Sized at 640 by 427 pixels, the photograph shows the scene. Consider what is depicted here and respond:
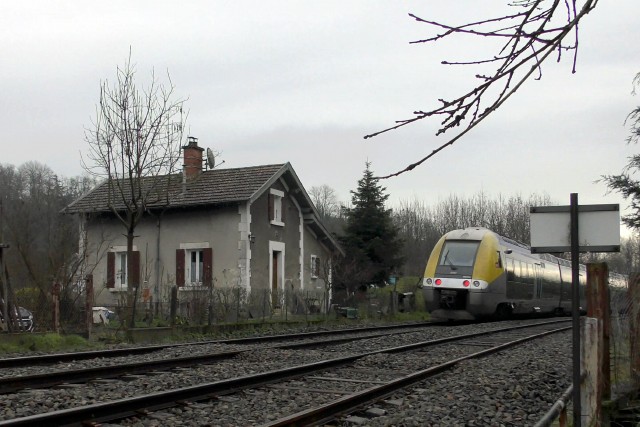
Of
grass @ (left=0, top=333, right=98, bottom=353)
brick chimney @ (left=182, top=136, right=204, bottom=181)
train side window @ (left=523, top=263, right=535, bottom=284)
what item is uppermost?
brick chimney @ (left=182, top=136, right=204, bottom=181)

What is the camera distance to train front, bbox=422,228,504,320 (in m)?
23.8

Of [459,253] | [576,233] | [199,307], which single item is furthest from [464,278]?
[576,233]

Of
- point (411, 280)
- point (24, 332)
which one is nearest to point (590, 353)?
point (24, 332)

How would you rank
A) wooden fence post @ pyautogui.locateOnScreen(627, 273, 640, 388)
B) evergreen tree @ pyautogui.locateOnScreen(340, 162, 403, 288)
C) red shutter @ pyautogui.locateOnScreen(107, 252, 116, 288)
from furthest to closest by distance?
1. evergreen tree @ pyautogui.locateOnScreen(340, 162, 403, 288)
2. red shutter @ pyautogui.locateOnScreen(107, 252, 116, 288)
3. wooden fence post @ pyautogui.locateOnScreen(627, 273, 640, 388)

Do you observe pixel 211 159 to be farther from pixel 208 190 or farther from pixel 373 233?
pixel 373 233

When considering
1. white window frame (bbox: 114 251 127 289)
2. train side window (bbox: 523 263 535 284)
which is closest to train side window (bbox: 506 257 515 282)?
train side window (bbox: 523 263 535 284)

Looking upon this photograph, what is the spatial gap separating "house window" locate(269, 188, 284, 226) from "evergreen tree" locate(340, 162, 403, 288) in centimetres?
1124

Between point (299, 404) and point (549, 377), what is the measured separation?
14.2 feet

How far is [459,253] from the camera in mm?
24719

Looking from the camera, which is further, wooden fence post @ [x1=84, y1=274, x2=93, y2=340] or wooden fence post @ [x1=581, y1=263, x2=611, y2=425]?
wooden fence post @ [x1=84, y1=274, x2=93, y2=340]

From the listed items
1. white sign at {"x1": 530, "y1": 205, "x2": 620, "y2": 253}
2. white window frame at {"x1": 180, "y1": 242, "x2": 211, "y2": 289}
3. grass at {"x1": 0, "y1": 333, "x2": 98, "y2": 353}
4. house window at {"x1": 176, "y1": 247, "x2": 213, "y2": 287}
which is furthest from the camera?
white window frame at {"x1": 180, "y1": 242, "x2": 211, "y2": 289}

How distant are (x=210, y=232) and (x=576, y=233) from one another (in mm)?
23622

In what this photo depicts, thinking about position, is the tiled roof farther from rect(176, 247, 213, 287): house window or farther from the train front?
the train front

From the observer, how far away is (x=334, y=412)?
24.3ft
